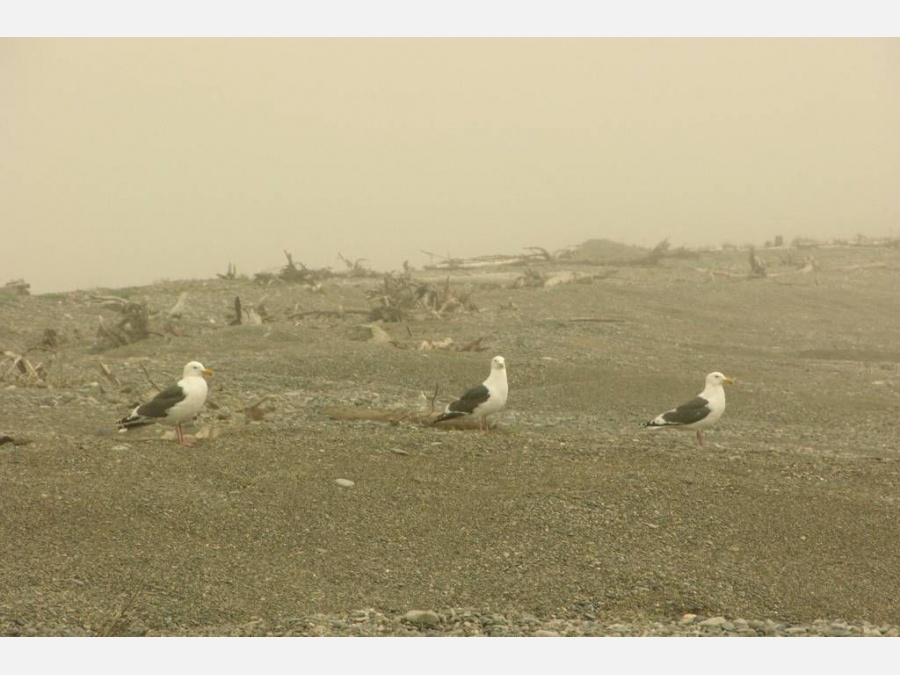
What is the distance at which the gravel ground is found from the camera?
17.6 ft

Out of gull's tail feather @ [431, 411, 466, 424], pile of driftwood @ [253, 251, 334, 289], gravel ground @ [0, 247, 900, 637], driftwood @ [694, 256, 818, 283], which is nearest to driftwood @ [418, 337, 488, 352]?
gravel ground @ [0, 247, 900, 637]

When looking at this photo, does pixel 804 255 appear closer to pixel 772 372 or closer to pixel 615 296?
pixel 615 296

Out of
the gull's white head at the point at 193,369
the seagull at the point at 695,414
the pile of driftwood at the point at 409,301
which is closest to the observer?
the gull's white head at the point at 193,369

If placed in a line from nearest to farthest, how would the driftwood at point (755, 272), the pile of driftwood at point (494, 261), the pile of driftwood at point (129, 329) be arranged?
the pile of driftwood at point (129, 329) < the driftwood at point (755, 272) < the pile of driftwood at point (494, 261)

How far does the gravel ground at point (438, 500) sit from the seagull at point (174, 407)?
144 mm

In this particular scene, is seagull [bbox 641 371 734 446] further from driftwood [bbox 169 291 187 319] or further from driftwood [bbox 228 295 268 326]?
driftwood [bbox 169 291 187 319]

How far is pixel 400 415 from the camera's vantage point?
8.37m

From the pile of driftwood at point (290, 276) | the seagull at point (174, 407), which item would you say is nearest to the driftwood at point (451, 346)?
the seagull at point (174, 407)

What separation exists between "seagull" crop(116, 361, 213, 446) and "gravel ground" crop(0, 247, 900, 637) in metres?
0.14

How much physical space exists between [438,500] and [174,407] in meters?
1.95

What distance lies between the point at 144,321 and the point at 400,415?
496 centimetres

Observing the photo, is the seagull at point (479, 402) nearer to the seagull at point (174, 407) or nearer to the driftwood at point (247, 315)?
the seagull at point (174, 407)

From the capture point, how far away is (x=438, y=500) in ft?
21.7

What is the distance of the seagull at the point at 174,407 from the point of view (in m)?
7.46
